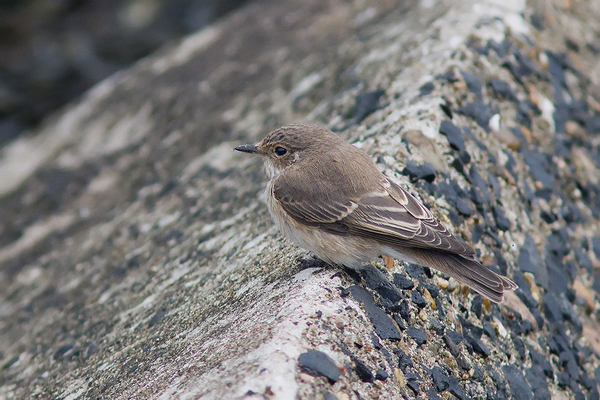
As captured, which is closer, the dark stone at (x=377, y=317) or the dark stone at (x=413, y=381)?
the dark stone at (x=413, y=381)

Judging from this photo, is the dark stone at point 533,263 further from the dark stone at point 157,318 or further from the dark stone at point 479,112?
the dark stone at point 157,318

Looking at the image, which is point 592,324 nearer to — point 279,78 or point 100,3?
point 279,78

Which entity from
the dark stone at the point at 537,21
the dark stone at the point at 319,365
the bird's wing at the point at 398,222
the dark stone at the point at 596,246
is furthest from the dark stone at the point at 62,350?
the dark stone at the point at 537,21

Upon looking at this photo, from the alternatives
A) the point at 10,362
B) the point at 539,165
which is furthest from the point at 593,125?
the point at 10,362

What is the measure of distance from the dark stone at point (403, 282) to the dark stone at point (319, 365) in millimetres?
887

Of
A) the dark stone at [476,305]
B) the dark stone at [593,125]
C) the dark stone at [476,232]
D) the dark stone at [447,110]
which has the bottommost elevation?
the dark stone at [593,125]

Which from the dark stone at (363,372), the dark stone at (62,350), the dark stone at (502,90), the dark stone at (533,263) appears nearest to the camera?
the dark stone at (363,372)

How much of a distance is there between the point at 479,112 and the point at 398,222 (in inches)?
65.5

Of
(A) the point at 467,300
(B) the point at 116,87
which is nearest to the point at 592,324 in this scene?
(A) the point at 467,300

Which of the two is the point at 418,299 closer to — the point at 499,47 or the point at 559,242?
the point at 559,242

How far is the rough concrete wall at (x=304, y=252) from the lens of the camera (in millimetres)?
3287

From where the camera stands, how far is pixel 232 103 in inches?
268

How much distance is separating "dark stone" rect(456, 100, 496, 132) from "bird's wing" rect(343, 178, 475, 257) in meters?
1.26

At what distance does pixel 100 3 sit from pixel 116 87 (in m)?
1.72
